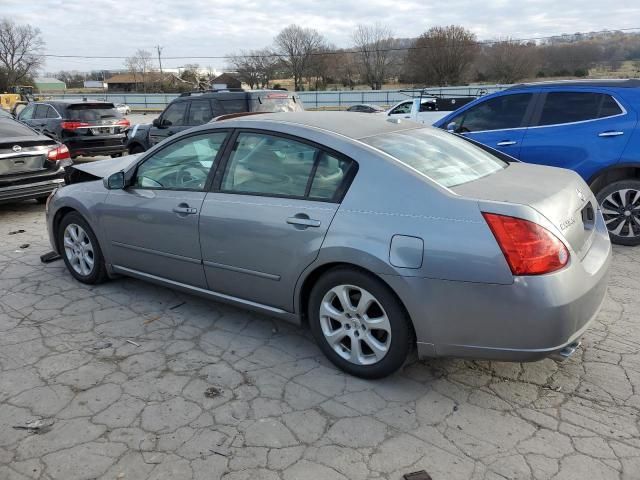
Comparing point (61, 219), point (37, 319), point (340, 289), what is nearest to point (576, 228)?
point (340, 289)

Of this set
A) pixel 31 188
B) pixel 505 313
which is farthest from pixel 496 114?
pixel 31 188

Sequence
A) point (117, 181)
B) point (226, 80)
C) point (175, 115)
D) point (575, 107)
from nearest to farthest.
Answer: point (117, 181) < point (575, 107) < point (175, 115) < point (226, 80)

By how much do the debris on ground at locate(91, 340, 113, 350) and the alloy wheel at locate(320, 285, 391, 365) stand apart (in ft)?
5.23

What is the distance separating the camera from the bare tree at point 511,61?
52.6 metres

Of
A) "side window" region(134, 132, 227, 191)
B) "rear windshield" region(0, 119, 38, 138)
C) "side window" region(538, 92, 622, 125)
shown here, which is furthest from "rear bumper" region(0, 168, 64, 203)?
"side window" region(538, 92, 622, 125)

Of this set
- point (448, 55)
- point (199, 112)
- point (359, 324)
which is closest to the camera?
point (359, 324)

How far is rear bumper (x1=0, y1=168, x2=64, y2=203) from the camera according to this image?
7.18 meters

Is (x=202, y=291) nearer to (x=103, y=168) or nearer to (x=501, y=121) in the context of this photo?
(x=103, y=168)

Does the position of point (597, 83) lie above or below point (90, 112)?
above

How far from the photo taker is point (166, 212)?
3.84 m

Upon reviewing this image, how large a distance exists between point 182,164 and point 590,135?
4.34 meters

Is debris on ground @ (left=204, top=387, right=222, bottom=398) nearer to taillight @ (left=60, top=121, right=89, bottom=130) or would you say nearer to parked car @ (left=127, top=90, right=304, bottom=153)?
parked car @ (left=127, top=90, right=304, bottom=153)

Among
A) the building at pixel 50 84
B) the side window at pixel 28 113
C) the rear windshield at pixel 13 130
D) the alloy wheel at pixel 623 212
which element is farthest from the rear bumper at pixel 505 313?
the building at pixel 50 84

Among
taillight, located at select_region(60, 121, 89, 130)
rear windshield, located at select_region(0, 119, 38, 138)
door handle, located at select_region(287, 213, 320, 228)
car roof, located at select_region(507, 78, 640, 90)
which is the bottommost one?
door handle, located at select_region(287, 213, 320, 228)
